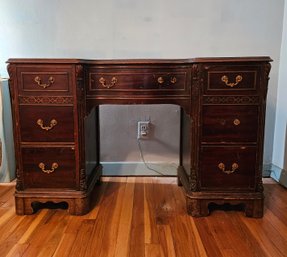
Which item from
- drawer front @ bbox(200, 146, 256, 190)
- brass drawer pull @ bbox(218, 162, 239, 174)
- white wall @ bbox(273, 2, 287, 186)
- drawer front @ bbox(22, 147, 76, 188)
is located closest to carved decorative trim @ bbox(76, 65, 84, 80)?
drawer front @ bbox(22, 147, 76, 188)

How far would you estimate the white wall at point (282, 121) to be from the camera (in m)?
1.93

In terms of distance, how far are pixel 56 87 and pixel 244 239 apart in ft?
3.70

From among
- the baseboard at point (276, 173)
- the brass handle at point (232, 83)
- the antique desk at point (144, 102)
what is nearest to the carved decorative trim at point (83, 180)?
the antique desk at point (144, 102)

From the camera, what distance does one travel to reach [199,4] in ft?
6.32

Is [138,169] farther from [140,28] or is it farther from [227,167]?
[140,28]

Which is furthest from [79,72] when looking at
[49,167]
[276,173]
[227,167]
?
[276,173]

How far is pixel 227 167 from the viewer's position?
151 cm

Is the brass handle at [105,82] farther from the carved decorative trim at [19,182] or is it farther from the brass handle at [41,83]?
the carved decorative trim at [19,182]

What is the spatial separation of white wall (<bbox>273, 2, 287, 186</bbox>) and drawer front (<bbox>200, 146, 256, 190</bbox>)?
0.57 meters

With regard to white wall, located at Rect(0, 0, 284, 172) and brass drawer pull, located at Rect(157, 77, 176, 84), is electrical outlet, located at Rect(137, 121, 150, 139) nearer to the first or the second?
white wall, located at Rect(0, 0, 284, 172)

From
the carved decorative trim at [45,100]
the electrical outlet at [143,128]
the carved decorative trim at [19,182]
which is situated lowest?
the carved decorative trim at [19,182]

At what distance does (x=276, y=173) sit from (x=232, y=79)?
947mm

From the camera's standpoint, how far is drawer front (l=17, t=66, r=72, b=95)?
1.44 m

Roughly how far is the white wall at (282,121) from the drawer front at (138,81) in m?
0.84
